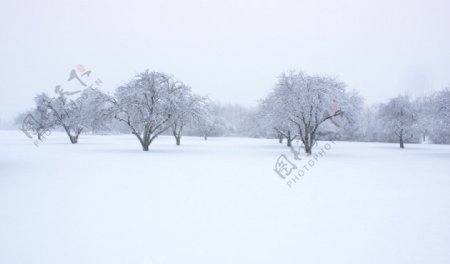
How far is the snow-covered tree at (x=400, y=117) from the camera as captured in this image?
44656 mm

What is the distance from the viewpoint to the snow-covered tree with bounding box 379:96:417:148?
Result: 44.7 meters

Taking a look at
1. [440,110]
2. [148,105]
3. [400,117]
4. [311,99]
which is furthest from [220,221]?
[400,117]

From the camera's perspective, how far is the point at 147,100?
3225 cm

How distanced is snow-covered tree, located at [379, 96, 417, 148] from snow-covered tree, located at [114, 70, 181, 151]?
3136cm

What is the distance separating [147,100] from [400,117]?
36021 millimetres

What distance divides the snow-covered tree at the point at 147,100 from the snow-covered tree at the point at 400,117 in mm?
31358

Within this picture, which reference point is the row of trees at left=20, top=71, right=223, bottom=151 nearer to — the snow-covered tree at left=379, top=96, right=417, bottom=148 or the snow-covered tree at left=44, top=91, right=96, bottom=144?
the snow-covered tree at left=44, top=91, right=96, bottom=144

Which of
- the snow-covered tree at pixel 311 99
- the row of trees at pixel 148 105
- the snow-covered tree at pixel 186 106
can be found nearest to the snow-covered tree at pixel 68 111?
the row of trees at pixel 148 105

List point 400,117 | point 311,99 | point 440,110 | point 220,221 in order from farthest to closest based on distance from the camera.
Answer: point 400,117, point 440,110, point 311,99, point 220,221

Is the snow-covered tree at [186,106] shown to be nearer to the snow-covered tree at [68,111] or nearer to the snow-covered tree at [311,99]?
the snow-covered tree at [311,99]

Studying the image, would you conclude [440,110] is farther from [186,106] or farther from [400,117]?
[186,106]

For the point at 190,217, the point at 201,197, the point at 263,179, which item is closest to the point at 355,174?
the point at 263,179

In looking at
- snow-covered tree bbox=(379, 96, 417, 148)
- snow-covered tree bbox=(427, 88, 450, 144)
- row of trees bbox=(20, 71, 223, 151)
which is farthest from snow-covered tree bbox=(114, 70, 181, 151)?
snow-covered tree bbox=(379, 96, 417, 148)

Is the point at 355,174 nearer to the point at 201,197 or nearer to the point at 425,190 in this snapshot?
the point at 425,190
